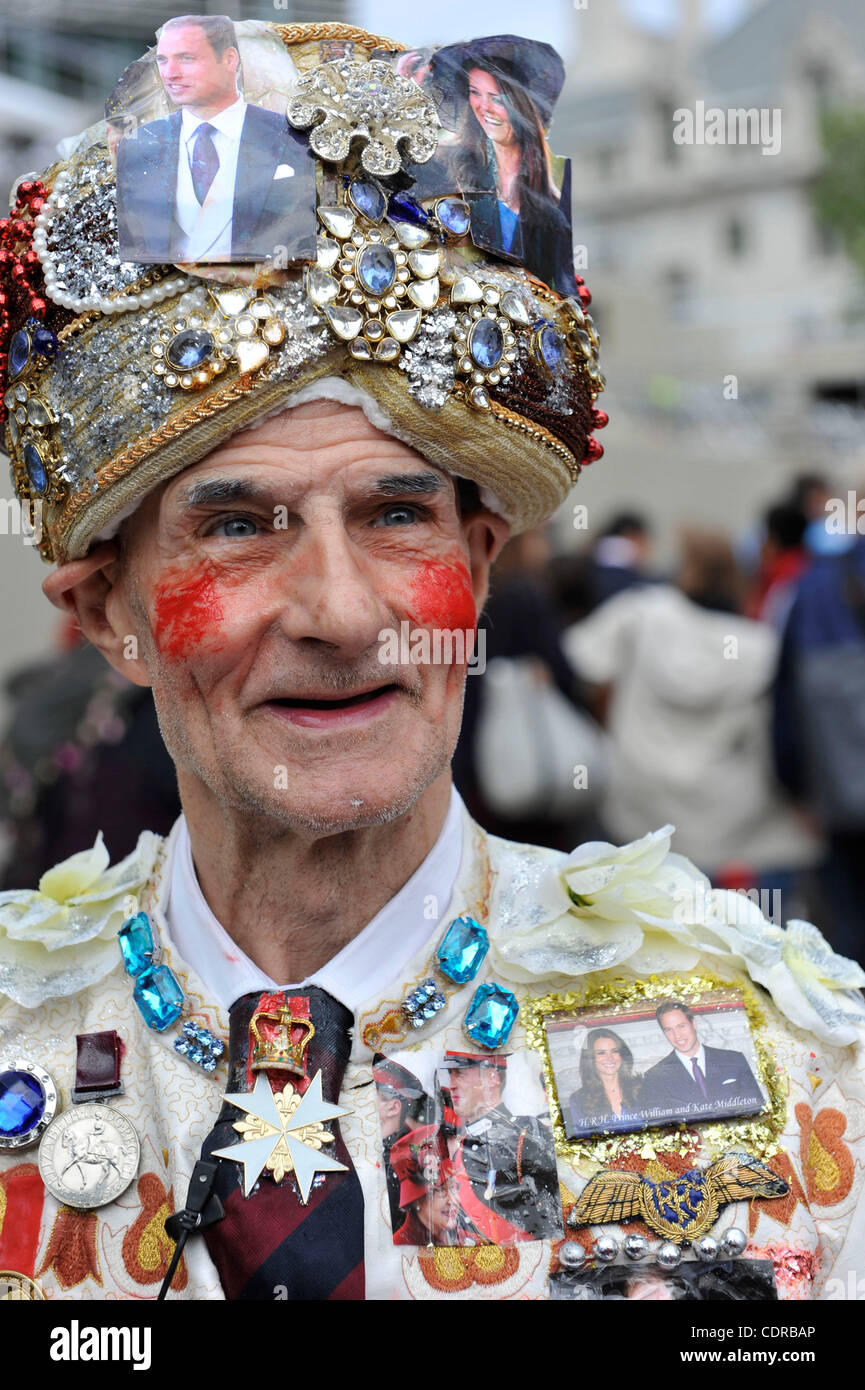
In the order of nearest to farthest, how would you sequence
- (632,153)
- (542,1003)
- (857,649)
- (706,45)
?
(542,1003), (857,649), (632,153), (706,45)

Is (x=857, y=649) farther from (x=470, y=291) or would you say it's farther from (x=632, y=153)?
(x=632, y=153)

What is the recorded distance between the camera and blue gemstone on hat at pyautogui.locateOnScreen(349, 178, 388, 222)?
2.27 metres

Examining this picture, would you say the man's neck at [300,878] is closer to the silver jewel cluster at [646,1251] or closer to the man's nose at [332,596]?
the man's nose at [332,596]

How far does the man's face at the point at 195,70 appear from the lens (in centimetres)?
230

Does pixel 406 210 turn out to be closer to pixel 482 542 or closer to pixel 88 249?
pixel 88 249

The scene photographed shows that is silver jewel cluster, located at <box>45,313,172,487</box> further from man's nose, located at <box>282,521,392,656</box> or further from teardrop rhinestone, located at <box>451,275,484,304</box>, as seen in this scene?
teardrop rhinestone, located at <box>451,275,484,304</box>

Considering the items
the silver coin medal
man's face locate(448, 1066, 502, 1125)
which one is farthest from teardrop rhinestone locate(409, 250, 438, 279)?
the silver coin medal

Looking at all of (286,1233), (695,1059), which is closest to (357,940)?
(286,1233)

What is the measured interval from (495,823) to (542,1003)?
3.90 metres

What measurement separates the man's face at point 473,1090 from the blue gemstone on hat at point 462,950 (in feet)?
0.48

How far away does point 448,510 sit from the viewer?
2.44 m

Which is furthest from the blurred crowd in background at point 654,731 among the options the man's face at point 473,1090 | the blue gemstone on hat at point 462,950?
the man's face at point 473,1090

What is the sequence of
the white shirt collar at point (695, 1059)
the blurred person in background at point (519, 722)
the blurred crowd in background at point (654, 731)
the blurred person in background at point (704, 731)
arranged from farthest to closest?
the blurred person in background at point (704, 731), the blurred person in background at point (519, 722), the blurred crowd in background at point (654, 731), the white shirt collar at point (695, 1059)
